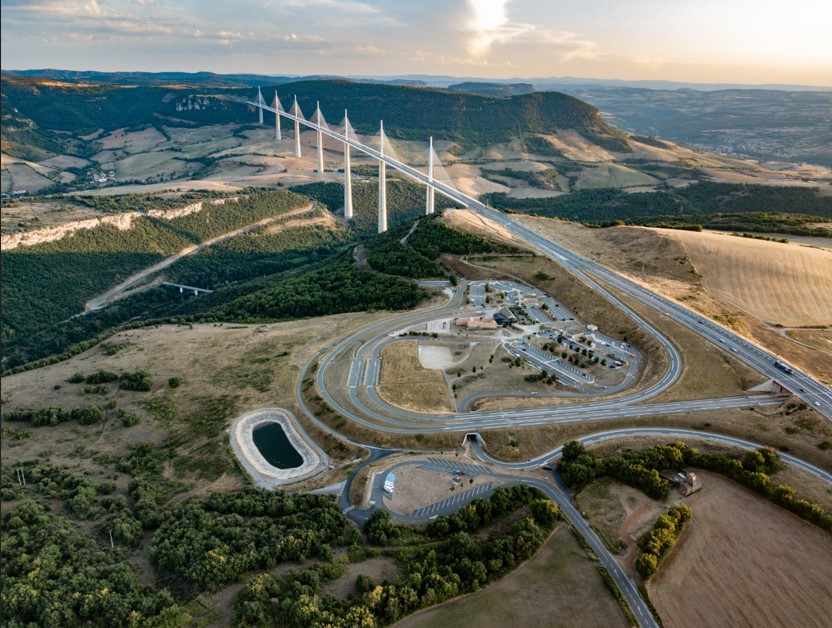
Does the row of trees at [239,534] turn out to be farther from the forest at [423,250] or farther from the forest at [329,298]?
A: the forest at [423,250]

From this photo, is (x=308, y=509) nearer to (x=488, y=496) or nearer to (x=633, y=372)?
(x=488, y=496)

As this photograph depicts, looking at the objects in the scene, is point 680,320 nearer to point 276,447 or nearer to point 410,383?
point 410,383

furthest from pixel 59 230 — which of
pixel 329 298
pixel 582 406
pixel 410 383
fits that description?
pixel 582 406

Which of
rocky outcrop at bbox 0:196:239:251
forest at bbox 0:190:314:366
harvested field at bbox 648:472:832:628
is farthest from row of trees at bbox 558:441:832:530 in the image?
rocky outcrop at bbox 0:196:239:251

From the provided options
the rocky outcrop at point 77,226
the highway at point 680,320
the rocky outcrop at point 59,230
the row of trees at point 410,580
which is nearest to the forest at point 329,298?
the highway at point 680,320

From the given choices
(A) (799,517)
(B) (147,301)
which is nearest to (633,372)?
(A) (799,517)

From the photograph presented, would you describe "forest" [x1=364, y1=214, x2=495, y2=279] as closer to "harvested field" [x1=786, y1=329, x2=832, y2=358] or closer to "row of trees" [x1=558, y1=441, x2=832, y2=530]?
"harvested field" [x1=786, y1=329, x2=832, y2=358]
